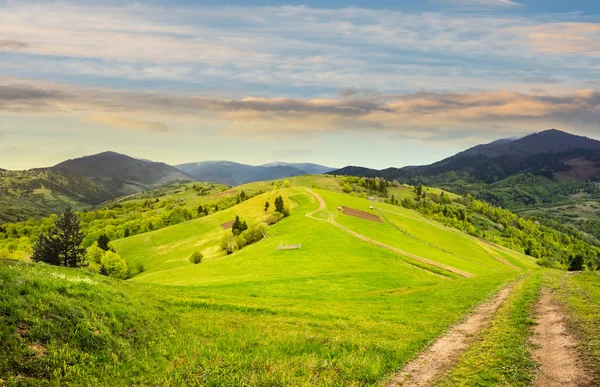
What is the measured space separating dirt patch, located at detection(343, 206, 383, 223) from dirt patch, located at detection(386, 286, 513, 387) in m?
91.9

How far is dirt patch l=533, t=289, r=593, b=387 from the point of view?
1596 centimetres

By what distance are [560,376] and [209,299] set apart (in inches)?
1109

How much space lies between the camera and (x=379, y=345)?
875 inches

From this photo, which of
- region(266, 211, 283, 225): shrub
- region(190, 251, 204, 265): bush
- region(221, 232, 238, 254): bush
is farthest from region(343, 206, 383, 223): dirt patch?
region(190, 251, 204, 265): bush

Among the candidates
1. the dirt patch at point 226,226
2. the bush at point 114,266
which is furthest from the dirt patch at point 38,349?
the dirt patch at point 226,226

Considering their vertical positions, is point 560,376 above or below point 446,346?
above

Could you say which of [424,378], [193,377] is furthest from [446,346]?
[193,377]

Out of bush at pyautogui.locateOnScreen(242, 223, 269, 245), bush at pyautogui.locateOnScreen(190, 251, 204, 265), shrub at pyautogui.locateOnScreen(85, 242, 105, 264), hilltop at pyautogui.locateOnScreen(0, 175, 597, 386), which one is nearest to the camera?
hilltop at pyautogui.locateOnScreen(0, 175, 597, 386)

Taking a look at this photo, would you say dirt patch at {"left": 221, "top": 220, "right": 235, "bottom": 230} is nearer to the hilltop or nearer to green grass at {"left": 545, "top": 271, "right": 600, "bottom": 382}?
the hilltop

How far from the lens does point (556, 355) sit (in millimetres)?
18812

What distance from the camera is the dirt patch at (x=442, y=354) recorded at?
17630 mm

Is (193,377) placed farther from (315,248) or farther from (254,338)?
(315,248)

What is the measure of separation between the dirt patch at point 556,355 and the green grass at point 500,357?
1.75 ft

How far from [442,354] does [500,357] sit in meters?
3.30
